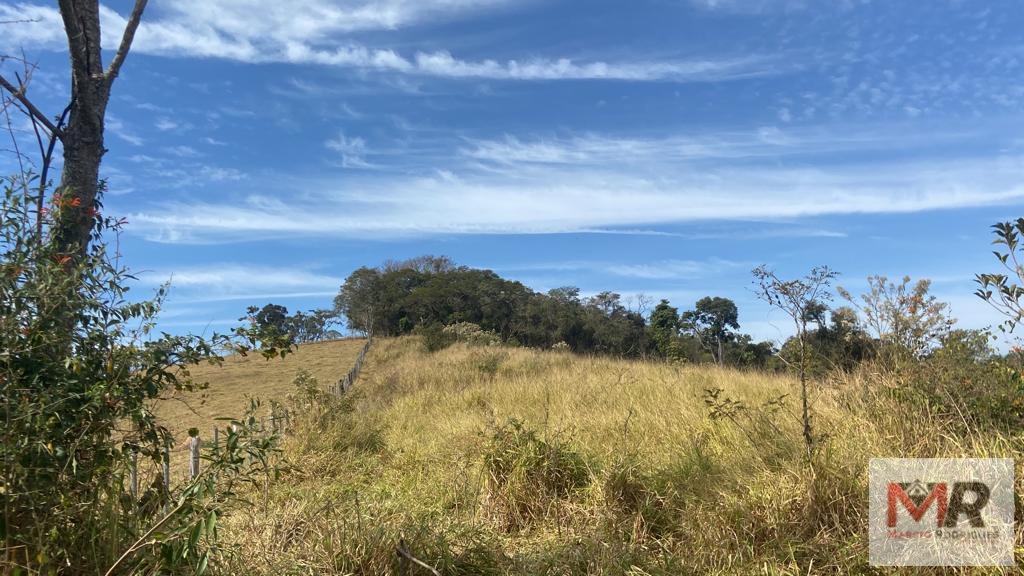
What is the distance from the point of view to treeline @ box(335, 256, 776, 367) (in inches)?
1486

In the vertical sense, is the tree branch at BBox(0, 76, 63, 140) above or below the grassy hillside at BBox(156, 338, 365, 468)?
above

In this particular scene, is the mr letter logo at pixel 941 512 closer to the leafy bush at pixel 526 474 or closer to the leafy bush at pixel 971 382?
the leafy bush at pixel 971 382

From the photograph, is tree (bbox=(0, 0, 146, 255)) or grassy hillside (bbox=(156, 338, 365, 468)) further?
grassy hillside (bbox=(156, 338, 365, 468))

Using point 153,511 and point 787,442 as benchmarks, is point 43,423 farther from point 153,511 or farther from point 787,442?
point 787,442

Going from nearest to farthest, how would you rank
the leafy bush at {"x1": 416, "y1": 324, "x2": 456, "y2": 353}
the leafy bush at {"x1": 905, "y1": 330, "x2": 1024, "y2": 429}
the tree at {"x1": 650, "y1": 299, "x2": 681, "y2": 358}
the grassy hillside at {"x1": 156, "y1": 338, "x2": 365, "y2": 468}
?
the leafy bush at {"x1": 905, "y1": 330, "x2": 1024, "y2": 429} → the grassy hillside at {"x1": 156, "y1": 338, "x2": 365, "y2": 468} → the leafy bush at {"x1": 416, "y1": 324, "x2": 456, "y2": 353} → the tree at {"x1": 650, "y1": 299, "x2": 681, "y2": 358}

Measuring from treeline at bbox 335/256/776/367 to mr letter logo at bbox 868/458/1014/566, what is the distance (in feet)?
93.9

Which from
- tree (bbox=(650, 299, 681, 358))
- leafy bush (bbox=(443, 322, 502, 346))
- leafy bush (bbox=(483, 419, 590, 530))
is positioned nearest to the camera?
leafy bush (bbox=(483, 419, 590, 530))

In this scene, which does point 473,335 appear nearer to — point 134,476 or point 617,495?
point 617,495

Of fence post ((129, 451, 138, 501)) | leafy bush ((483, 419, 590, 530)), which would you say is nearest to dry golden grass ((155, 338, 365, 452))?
leafy bush ((483, 419, 590, 530))

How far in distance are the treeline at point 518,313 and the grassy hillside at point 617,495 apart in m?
26.5

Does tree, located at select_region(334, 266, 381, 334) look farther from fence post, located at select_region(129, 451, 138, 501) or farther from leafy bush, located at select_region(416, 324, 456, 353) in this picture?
fence post, located at select_region(129, 451, 138, 501)

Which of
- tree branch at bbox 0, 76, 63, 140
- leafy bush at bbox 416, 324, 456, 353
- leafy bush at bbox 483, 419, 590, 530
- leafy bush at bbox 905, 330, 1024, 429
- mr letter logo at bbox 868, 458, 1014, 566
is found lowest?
leafy bush at bbox 416, 324, 456, 353

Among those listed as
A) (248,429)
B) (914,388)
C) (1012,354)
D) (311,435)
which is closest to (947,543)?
(914,388)

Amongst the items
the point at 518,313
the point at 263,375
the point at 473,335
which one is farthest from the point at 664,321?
the point at 263,375
